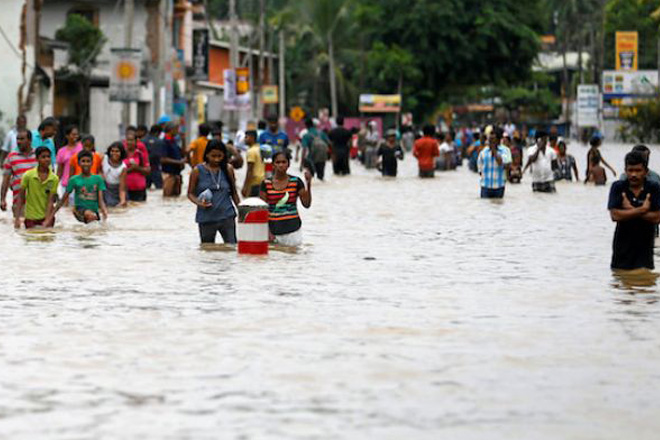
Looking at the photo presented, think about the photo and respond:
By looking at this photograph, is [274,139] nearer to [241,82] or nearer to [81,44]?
[81,44]

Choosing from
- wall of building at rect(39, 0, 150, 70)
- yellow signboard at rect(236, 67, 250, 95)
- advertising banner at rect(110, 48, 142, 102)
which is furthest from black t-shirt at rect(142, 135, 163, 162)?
yellow signboard at rect(236, 67, 250, 95)

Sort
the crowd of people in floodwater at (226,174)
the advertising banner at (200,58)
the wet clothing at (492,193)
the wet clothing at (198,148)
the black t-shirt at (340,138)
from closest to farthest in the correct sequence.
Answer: the crowd of people in floodwater at (226,174)
the wet clothing at (198,148)
the wet clothing at (492,193)
the black t-shirt at (340,138)
the advertising banner at (200,58)

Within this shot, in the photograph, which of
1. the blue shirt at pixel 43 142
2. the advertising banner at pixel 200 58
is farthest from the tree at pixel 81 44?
the blue shirt at pixel 43 142

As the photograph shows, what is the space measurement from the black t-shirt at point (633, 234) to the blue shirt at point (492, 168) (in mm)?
14143

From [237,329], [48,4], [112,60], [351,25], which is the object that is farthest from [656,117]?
[237,329]

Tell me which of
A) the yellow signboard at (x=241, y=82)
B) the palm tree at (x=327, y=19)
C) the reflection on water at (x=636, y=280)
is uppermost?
the palm tree at (x=327, y=19)

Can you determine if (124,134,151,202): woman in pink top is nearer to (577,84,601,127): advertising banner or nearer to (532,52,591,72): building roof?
(577,84,601,127): advertising banner

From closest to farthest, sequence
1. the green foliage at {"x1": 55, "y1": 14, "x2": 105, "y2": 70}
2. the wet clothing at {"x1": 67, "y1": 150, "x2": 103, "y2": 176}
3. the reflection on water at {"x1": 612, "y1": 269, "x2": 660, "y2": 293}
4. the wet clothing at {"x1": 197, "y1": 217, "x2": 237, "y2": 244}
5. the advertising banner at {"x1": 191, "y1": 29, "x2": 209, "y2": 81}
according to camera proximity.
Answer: the reflection on water at {"x1": 612, "y1": 269, "x2": 660, "y2": 293} < the wet clothing at {"x1": 197, "y1": 217, "x2": 237, "y2": 244} < the wet clothing at {"x1": 67, "y1": 150, "x2": 103, "y2": 176} < the green foliage at {"x1": 55, "y1": 14, "x2": 105, "y2": 70} < the advertising banner at {"x1": 191, "y1": 29, "x2": 209, "y2": 81}

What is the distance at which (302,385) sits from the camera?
8.47 m

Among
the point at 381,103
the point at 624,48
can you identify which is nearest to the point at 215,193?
the point at 381,103

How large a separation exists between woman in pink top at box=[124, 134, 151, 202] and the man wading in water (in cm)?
1341

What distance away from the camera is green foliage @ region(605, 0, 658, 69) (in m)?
115

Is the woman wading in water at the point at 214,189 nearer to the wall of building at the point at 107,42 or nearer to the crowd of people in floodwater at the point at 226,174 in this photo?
the crowd of people in floodwater at the point at 226,174

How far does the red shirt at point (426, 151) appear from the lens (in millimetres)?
40656
